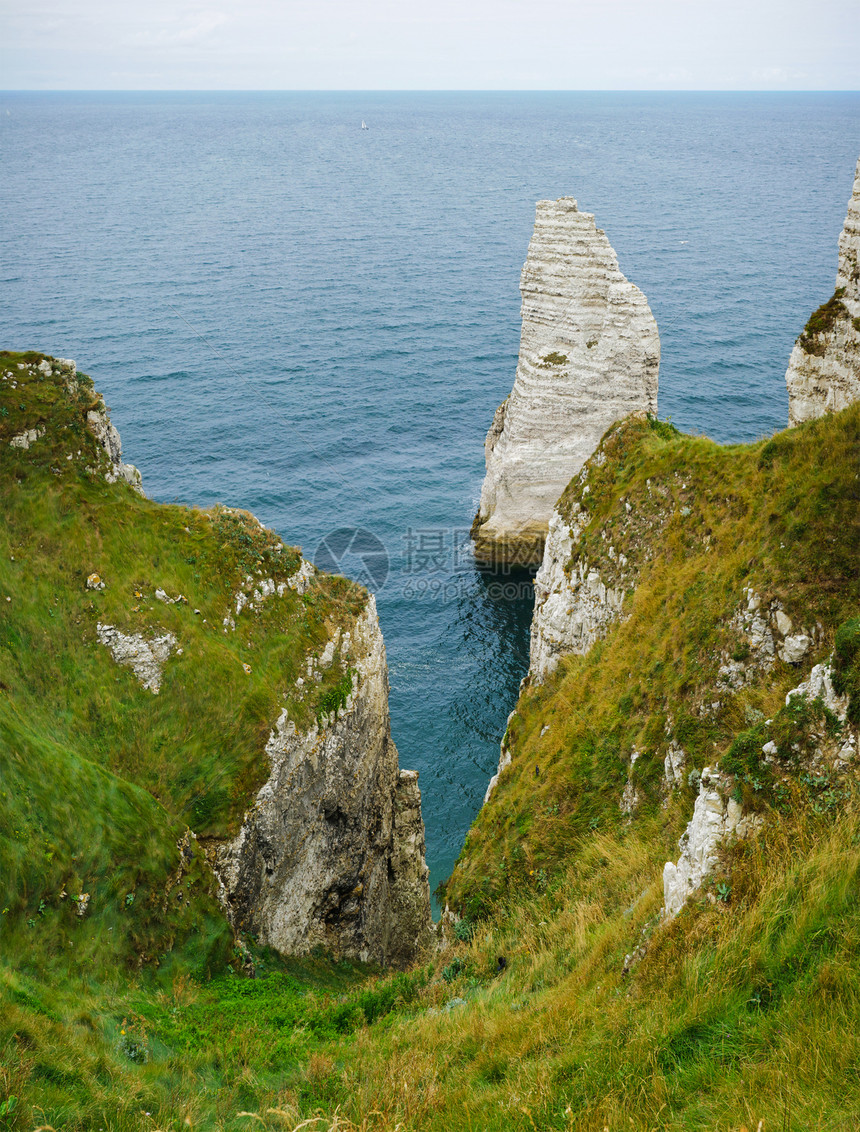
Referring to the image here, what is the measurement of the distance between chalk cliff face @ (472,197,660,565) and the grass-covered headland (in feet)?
64.3

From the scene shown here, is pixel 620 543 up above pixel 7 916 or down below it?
above

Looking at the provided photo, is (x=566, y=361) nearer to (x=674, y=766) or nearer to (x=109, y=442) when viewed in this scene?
(x=109, y=442)

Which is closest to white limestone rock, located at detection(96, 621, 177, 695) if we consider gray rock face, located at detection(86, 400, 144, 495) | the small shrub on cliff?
gray rock face, located at detection(86, 400, 144, 495)

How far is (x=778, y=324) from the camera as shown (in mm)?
84938

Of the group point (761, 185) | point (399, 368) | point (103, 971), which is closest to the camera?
point (103, 971)

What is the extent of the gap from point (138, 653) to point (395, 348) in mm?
65165

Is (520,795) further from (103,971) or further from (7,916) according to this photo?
(7,916)

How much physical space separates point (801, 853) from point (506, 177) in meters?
203

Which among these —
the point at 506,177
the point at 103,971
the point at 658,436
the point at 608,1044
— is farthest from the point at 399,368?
the point at 506,177

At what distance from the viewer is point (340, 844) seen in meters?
26.2

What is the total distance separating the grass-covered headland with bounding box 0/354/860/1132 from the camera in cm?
905

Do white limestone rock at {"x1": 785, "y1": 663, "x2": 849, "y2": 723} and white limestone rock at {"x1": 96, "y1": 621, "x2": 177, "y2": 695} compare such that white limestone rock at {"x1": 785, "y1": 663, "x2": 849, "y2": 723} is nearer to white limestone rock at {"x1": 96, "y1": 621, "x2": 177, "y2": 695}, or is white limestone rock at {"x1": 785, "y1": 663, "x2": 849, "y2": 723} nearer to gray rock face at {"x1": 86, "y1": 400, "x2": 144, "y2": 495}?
white limestone rock at {"x1": 96, "y1": 621, "x2": 177, "y2": 695}

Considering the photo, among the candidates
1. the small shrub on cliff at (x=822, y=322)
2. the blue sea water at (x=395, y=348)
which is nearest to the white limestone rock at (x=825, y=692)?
the small shrub on cliff at (x=822, y=322)

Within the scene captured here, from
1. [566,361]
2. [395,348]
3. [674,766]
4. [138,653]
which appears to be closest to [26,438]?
[138,653]
